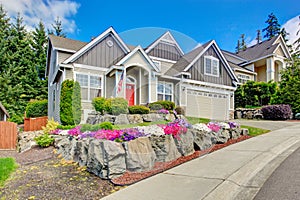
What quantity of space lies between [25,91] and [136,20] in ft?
69.7

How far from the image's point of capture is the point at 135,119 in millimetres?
10820

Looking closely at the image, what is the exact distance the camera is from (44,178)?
5.04m

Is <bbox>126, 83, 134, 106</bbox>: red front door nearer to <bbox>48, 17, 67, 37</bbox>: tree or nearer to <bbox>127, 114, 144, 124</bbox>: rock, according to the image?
<bbox>127, 114, 144, 124</bbox>: rock

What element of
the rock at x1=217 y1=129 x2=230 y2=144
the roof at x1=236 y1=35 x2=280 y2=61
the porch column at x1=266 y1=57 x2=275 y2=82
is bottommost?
the rock at x1=217 y1=129 x2=230 y2=144

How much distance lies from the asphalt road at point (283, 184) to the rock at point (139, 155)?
270cm

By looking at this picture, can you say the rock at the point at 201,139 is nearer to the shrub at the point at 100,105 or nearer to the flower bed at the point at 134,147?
the flower bed at the point at 134,147

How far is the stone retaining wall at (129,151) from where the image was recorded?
5.11 meters

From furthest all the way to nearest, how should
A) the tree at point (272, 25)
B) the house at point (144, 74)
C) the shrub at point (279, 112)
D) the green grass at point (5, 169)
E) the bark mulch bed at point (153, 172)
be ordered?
the tree at point (272, 25) < the shrub at point (279, 112) < the house at point (144, 74) < the green grass at point (5, 169) < the bark mulch bed at point (153, 172)

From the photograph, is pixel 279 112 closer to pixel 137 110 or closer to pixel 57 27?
pixel 137 110

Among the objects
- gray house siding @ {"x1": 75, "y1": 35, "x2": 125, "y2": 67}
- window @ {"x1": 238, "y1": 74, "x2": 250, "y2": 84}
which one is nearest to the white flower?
gray house siding @ {"x1": 75, "y1": 35, "x2": 125, "y2": 67}

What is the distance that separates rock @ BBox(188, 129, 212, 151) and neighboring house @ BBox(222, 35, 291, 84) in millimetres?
19370

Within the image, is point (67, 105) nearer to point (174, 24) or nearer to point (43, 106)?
point (174, 24)

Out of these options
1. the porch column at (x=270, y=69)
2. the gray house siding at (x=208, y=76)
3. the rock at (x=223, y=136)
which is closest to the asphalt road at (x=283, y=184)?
the rock at (x=223, y=136)

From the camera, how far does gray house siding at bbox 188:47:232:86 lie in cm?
1739
